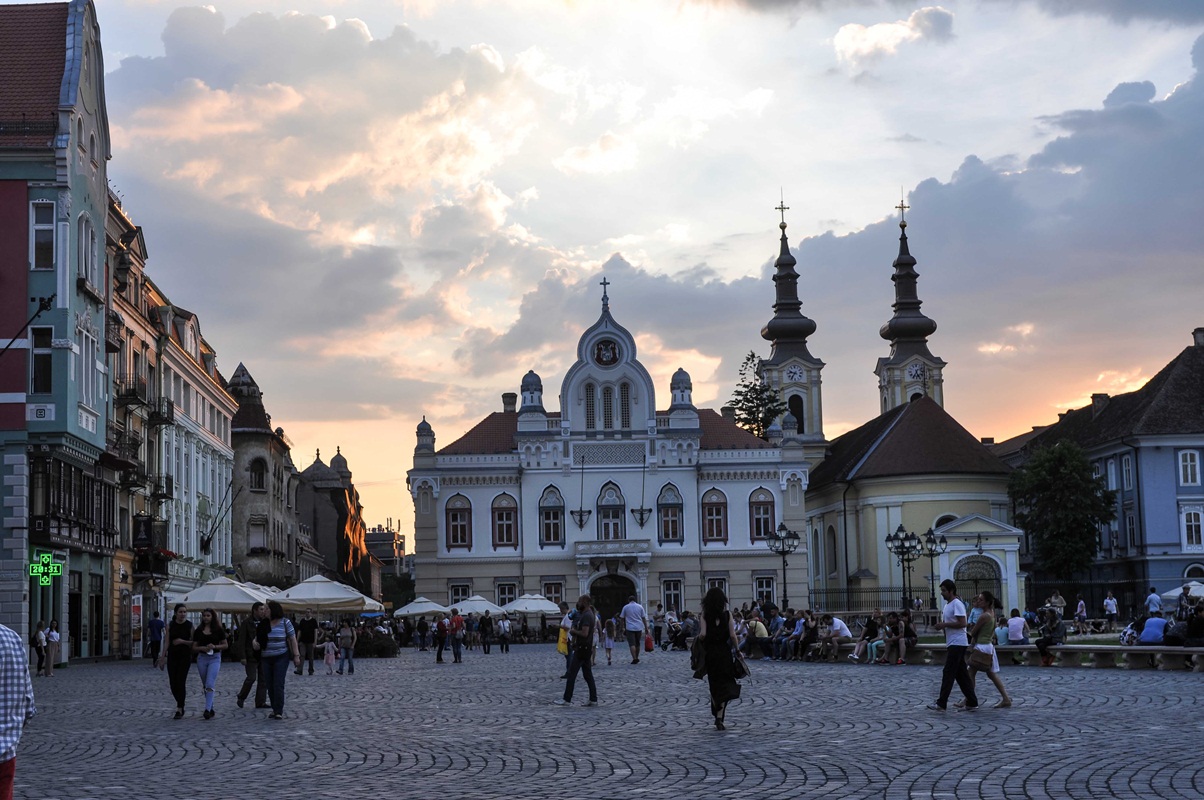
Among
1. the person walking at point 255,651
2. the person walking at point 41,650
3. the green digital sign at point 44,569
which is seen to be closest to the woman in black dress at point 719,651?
the person walking at point 255,651

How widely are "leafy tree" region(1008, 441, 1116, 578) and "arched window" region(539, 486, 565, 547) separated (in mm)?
23062

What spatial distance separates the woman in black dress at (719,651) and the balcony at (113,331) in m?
34.3

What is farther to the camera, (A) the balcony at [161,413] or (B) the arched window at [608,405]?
(B) the arched window at [608,405]

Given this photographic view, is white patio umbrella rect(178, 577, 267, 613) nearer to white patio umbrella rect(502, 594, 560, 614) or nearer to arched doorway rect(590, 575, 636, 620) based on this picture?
white patio umbrella rect(502, 594, 560, 614)

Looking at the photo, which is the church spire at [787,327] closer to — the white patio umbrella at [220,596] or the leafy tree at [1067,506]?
the leafy tree at [1067,506]

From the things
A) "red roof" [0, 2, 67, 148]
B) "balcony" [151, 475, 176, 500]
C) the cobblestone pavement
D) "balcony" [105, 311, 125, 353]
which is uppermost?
"red roof" [0, 2, 67, 148]

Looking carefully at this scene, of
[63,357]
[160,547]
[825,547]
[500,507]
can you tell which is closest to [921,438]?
[825,547]

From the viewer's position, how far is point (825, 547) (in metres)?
92.8

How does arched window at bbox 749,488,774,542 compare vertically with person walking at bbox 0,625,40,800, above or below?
above

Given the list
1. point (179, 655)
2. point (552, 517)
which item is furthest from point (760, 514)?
point (179, 655)

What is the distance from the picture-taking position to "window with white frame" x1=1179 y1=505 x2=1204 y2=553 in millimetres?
79938

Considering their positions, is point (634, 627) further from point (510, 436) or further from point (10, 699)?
point (510, 436)

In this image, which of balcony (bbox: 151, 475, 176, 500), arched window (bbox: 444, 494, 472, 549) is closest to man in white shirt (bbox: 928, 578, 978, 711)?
balcony (bbox: 151, 475, 176, 500)

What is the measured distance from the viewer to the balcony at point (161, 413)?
57.1m
